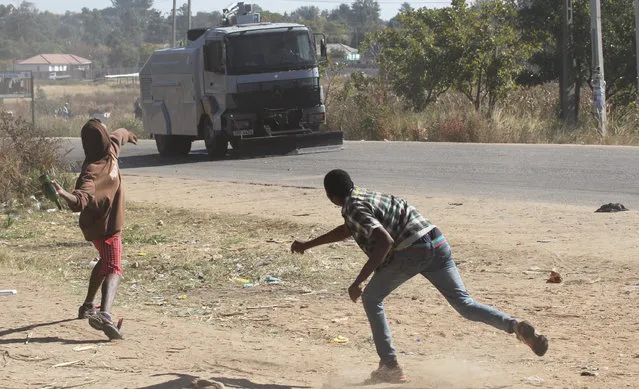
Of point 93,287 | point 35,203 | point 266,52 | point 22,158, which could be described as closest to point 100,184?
point 93,287

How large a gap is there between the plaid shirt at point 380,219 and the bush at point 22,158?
1124 cm

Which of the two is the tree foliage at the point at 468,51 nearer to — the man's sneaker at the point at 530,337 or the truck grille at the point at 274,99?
the truck grille at the point at 274,99

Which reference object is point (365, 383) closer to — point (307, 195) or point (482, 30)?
point (307, 195)

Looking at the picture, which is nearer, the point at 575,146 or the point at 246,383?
the point at 246,383

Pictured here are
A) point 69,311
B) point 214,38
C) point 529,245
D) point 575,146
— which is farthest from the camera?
point 214,38

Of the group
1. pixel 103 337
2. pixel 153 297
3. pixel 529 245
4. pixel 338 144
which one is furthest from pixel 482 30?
pixel 103 337

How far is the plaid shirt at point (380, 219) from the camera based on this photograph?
19.1 feet

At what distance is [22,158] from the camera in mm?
16906

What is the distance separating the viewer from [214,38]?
22.5 m

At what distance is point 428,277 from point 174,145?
19804 millimetres

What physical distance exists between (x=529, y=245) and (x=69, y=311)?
4.62m

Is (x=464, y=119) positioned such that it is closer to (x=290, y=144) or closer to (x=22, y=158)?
(x=290, y=144)

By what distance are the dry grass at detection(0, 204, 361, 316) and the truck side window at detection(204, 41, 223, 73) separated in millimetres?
7914

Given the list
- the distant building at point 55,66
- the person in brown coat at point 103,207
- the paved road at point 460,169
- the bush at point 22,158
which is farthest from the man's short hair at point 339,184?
the distant building at point 55,66
